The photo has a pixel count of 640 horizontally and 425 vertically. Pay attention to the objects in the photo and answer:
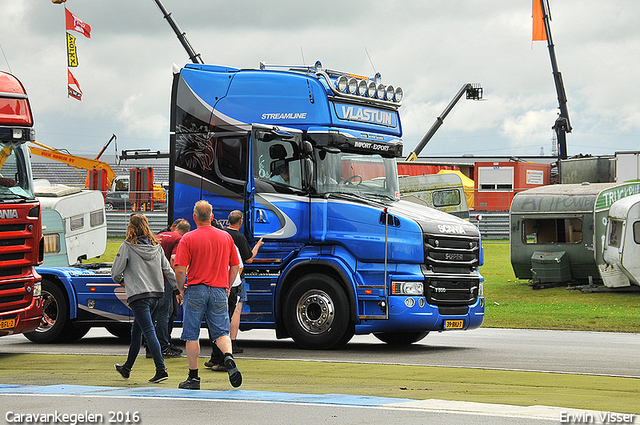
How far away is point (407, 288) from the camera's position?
Result: 12.9 m

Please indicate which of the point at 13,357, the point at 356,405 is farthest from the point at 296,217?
the point at 356,405

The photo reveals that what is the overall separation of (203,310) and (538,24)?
45.6 metres

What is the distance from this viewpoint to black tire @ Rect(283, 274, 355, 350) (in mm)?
12945

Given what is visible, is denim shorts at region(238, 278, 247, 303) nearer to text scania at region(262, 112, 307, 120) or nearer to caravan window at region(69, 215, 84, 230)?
text scania at region(262, 112, 307, 120)

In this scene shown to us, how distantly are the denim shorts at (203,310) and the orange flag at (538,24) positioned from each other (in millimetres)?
44194

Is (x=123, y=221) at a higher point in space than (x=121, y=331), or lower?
higher

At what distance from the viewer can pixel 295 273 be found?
1333 centimetres

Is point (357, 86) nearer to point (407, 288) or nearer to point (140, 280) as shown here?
point (407, 288)

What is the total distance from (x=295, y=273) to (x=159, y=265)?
11.7 ft

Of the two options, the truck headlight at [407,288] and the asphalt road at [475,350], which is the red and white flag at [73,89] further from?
the truck headlight at [407,288]

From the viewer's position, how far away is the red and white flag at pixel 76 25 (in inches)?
1544

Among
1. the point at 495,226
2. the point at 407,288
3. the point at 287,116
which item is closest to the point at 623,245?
the point at 407,288

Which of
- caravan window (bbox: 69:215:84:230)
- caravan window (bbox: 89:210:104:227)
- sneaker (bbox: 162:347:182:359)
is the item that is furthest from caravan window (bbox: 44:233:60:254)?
sneaker (bbox: 162:347:182:359)

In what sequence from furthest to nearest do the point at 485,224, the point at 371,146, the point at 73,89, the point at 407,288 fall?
the point at 485,224, the point at 73,89, the point at 371,146, the point at 407,288
